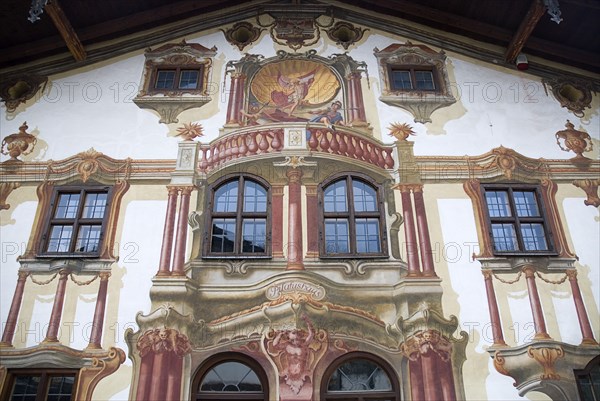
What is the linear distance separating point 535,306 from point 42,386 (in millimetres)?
7917

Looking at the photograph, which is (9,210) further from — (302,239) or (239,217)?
(302,239)

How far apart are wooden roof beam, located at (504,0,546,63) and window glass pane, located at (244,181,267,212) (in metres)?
6.19

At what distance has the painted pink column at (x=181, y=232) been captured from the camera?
35.3ft

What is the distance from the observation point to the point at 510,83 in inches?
532

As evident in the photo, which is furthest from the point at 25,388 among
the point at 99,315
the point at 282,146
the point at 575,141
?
the point at 575,141

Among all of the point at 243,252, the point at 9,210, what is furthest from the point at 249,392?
the point at 9,210

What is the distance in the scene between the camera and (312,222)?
11.2m

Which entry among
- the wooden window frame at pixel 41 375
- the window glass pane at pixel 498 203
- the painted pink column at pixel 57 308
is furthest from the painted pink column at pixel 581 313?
the painted pink column at pixel 57 308

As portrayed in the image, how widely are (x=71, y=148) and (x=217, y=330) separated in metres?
4.89

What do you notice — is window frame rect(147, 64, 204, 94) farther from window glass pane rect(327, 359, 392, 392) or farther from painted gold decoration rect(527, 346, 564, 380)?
painted gold decoration rect(527, 346, 564, 380)

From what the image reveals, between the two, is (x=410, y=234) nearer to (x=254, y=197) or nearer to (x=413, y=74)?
(x=254, y=197)

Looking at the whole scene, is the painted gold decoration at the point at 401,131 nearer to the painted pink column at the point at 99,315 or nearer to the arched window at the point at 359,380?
the arched window at the point at 359,380

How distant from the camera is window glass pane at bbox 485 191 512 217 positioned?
11.6 meters

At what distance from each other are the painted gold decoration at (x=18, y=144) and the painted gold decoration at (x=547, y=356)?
32.3 feet
